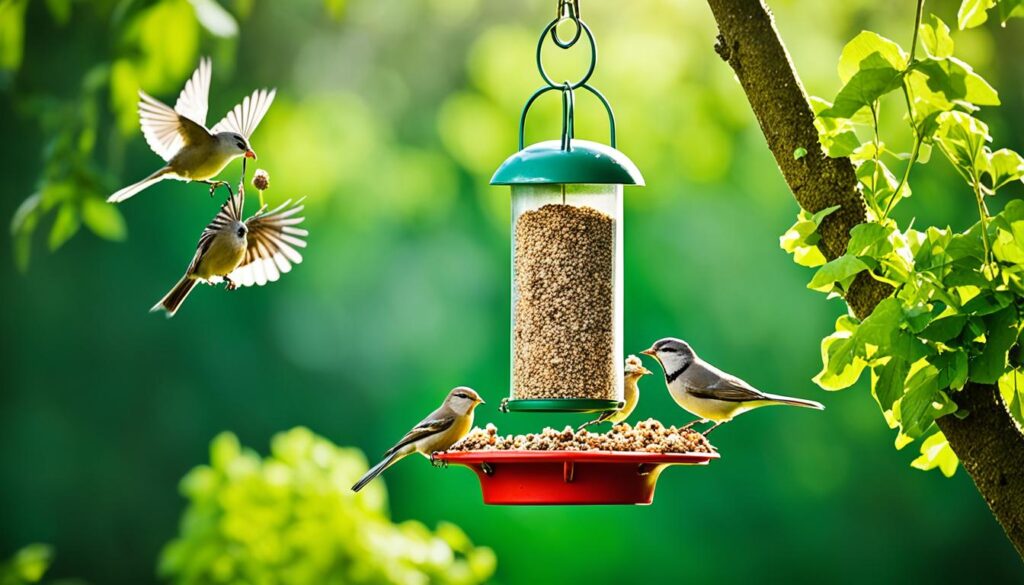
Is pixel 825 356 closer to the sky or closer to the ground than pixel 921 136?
closer to the ground

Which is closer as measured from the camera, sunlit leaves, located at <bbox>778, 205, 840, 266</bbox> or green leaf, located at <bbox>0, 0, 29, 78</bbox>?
sunlit leaves, located at <bbox>778, 205, 840, 266</bbox>

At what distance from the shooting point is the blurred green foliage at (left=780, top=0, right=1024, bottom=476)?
2471 millimetres

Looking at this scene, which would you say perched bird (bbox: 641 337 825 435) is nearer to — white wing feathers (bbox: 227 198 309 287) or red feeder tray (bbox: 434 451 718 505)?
red feeder tray (bbox: 434 451 718 505)

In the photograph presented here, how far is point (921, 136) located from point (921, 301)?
12.2 inches

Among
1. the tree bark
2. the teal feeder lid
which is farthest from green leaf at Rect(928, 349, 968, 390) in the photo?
the teal feeder lid

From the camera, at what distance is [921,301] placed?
256 cm

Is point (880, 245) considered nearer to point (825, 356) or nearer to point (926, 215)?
point (825, 356)

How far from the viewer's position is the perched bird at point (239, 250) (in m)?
3.54

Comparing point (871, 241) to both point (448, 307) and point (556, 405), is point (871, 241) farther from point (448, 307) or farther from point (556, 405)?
point (448, 307)

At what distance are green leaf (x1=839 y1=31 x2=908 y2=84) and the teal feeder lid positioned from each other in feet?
3.07

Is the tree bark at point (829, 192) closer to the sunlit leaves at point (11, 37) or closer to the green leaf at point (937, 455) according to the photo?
the green leaf at point (937, 455)

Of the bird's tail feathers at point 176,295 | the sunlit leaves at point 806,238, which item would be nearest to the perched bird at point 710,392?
the sunlit leaves at point 806,238

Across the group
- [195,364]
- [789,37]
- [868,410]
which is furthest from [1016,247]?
[195,364]

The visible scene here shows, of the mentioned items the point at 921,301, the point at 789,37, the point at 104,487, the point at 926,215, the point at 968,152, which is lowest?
the point at 104,487
